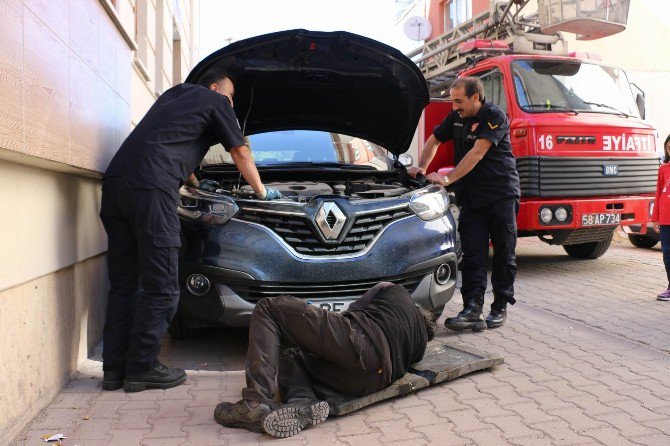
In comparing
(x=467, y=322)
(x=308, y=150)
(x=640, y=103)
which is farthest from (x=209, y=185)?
(x=640, y=103)

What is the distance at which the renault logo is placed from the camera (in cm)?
421

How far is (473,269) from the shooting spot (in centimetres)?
534

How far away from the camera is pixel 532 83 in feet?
25.4

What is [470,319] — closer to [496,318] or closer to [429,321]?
[496,318]

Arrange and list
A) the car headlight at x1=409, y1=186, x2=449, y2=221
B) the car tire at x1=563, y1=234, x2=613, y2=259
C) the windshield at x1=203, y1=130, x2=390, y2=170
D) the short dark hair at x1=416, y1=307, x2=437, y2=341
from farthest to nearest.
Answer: the car tire at x1=563, y1=234, x2=613, y2=259 → the windshield at x1=203, y1=130, x2=390, y2=170 → the car headlight at x1=409, y1=186, x2=449, y2=221 → the short dark hair at x1=416, y1=307, x2=437, y2=341

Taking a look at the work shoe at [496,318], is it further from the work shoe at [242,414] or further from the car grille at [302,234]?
the work shoe at [242,414]

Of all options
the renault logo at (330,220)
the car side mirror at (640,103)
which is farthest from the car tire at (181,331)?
the car side mirror at (640,103)

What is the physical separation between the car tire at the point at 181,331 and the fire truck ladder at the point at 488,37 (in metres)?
5.48

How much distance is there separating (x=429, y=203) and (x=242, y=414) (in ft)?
6.88

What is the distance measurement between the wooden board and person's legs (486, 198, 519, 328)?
1047 mm

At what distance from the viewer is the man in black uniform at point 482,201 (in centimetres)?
524

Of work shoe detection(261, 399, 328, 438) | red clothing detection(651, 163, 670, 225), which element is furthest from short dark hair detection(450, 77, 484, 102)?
work shoe detection(261, 399, 328, 438)

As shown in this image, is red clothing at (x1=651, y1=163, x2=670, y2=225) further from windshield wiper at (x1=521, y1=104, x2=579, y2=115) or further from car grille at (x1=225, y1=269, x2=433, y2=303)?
car grille at (x1=225, y1=269, x2=433, y2=303)

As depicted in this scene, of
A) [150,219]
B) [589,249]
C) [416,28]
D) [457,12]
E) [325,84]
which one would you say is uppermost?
[457,12]
